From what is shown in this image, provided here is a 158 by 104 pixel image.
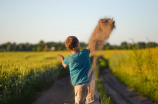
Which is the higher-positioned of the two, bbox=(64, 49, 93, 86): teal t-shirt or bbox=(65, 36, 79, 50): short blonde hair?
bbox=(65, 36, 79, 50): short blonde hair

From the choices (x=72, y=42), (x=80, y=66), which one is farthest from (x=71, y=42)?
(x=80, y=66)

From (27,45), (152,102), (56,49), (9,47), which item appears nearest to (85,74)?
(152,102)

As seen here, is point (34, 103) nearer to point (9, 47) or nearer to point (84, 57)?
point (84, 57)

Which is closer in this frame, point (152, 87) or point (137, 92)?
point (152, 87)

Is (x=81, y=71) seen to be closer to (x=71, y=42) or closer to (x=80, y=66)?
(x=80, y=66)

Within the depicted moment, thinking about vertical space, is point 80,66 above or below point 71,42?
below

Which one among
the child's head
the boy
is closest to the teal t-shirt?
the boy

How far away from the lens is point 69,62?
4.82 meters

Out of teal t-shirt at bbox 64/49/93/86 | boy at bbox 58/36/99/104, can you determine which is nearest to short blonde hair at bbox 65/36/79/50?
boy at bbox 58/36/99/104

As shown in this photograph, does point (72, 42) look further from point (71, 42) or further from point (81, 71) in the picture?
point (81, 71)

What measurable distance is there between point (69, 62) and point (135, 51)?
28.1 ft

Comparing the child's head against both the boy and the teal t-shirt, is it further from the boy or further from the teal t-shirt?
the teal t-shirt

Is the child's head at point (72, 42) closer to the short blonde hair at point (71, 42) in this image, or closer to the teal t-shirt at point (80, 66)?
the short blonde hair at point (71, 42)

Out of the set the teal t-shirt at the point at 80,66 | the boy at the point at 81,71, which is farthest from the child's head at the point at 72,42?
the teal t-shirt at the point at 80,66
